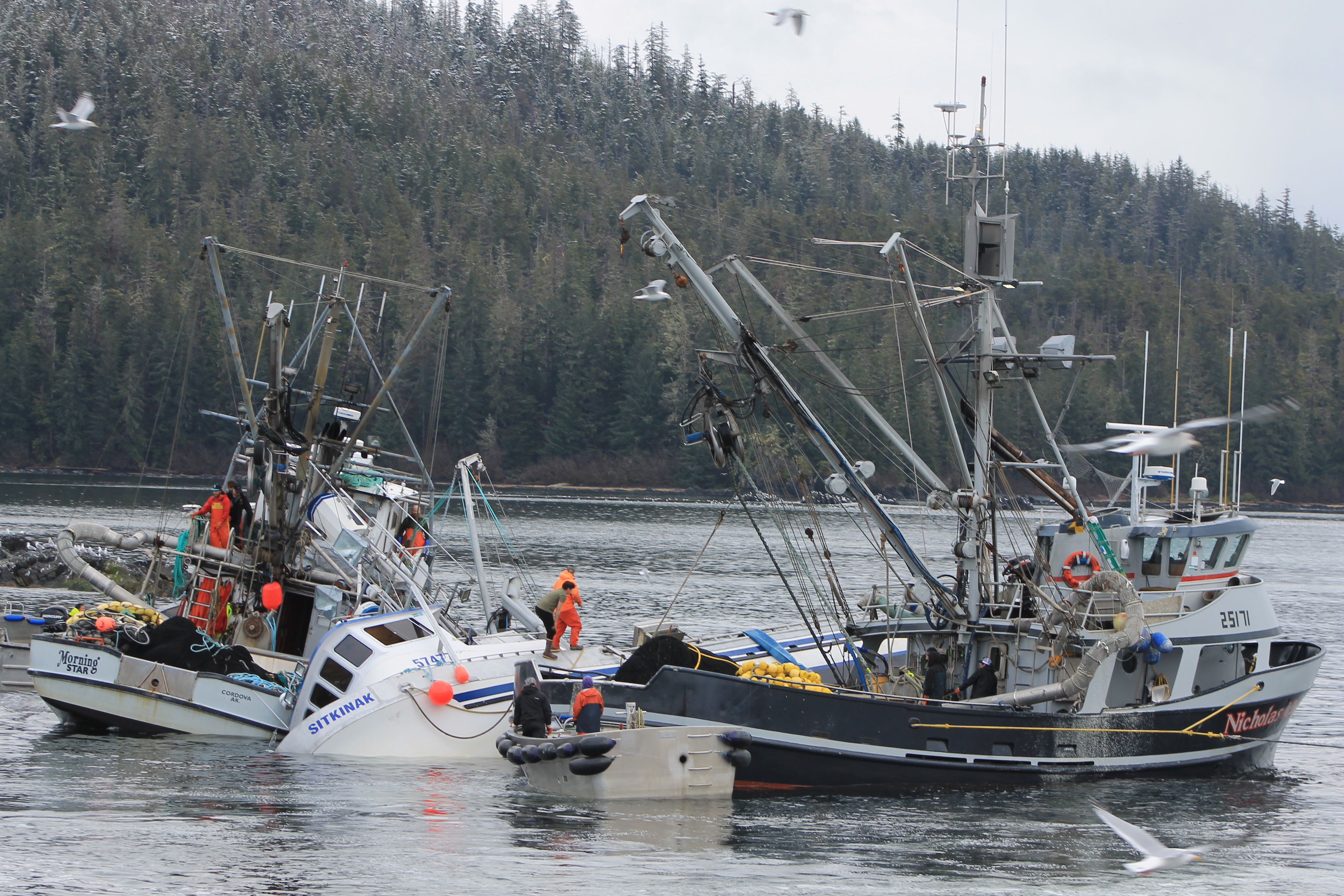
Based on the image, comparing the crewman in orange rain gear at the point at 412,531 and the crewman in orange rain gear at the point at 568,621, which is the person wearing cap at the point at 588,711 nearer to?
the crewman in orange rain gear at the point at 568,621

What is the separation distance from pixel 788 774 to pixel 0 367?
387 feet

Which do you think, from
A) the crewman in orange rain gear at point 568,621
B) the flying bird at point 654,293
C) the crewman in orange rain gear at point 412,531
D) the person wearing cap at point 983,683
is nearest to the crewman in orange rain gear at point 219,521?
the crewman in orange rain gear at point 412,531

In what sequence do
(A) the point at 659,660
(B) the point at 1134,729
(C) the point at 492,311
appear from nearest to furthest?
1. (A) the point at 659,660
2. (B) the point at 1134,729
3. (C) the point at 492,311

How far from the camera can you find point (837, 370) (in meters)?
23.0

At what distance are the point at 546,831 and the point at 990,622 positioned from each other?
828cm

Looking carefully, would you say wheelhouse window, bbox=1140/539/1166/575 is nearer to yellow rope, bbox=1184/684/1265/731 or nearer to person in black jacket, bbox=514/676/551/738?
yellow rope, bbox=1184/684/1265/731

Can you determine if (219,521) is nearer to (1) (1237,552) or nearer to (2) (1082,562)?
(2) (1082,562)

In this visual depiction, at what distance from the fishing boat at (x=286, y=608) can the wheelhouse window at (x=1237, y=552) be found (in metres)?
11.8

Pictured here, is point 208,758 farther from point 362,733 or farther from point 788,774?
point 788,774

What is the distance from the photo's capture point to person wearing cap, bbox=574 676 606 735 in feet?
60.9

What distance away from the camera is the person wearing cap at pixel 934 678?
21141 millimetres

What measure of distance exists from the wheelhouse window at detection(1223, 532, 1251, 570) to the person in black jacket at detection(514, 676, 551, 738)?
11755mm

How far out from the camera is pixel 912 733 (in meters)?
20.1

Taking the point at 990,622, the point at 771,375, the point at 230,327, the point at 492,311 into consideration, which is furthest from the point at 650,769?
the point at 492,311
